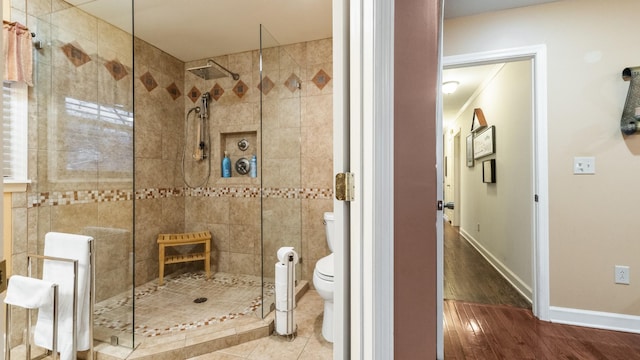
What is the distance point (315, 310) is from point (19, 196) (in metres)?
2.25

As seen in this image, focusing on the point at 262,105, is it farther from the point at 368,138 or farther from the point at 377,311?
the point at 377,311

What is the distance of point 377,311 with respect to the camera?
77cm

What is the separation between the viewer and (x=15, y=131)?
1835 mm

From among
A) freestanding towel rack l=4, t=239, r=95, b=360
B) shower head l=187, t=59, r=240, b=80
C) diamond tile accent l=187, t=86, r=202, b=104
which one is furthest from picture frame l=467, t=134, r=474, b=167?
freestanding towel rack l=4, t=239, r=95, b=360

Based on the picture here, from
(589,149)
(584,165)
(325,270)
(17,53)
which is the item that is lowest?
(325,270)

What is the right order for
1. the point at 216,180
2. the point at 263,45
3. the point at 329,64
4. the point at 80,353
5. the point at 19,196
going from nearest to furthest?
1. the point at 80,353
2. the point at 19,196
3. the point at 263,45
4. the point at 329,64
5. the point at 216,180

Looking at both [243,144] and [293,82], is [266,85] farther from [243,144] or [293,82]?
[243,144]

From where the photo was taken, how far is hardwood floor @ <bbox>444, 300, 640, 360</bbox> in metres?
1.74

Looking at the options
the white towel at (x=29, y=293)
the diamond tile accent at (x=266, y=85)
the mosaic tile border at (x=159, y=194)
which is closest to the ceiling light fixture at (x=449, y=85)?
the mosaic tile border at (x=159, y=194)

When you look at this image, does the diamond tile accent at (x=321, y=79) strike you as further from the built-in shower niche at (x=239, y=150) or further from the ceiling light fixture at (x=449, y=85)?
the ceiling light fixture at (x=449, y=85)

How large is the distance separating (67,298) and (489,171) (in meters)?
4.28

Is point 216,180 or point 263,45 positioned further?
point 216,180

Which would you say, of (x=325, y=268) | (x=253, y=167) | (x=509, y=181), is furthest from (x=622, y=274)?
(x=253, y=167)

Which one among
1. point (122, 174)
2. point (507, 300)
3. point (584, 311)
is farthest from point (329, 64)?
point (584, 311)
